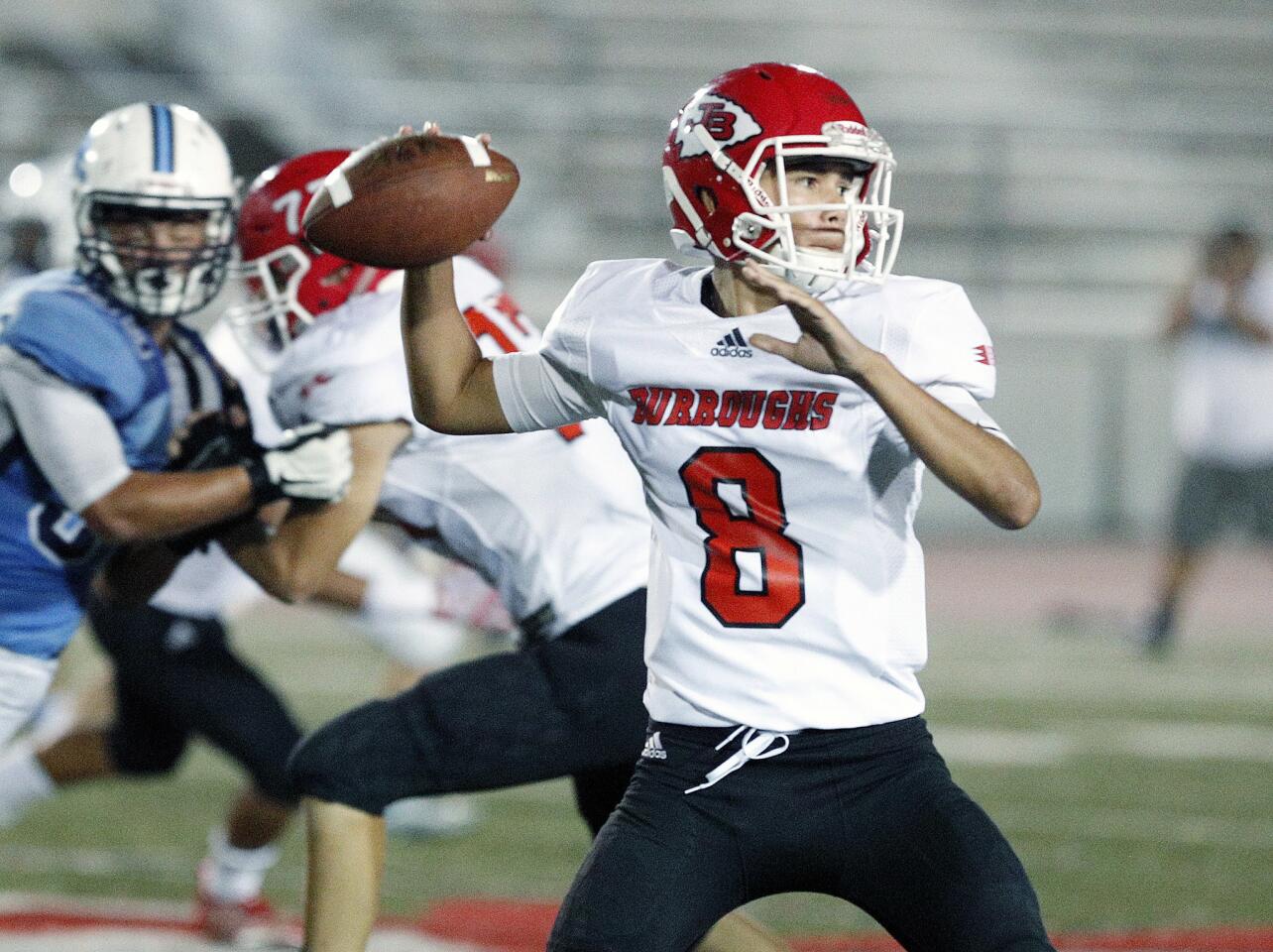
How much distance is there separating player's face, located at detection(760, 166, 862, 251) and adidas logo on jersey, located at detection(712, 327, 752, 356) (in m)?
0.14

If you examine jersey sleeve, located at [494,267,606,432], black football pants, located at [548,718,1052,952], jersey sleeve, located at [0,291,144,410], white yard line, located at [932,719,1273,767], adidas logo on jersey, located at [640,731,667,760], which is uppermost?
jersey sleeve, located at [494,267,606,432]

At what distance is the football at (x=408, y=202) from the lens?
2604 mm

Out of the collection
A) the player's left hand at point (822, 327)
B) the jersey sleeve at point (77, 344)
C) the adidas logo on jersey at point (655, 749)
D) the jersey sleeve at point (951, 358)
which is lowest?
the adidas logo on jersey at point (655, 749)

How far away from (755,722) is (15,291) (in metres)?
1.61

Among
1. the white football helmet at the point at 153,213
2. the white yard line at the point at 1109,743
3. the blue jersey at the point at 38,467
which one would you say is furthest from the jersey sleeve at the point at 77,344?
the white yard line at the point at 1109,743

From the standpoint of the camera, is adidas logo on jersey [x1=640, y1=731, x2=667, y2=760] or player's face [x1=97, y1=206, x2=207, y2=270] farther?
player's face [x1=97, y1=206, x2=207, y2=270]

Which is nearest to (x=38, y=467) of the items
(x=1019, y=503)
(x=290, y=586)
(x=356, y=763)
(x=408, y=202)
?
(x=290, y=586)

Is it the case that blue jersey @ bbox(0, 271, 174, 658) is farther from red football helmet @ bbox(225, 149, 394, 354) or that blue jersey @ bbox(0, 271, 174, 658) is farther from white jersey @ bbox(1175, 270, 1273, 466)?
white jersey @ bbox(1175, 270, 1273, 466)

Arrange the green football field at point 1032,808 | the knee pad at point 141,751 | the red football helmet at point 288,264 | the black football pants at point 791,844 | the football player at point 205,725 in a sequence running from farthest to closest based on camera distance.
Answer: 1. the green football field at point 1032,808
2. the knee pad at point 141,751
3. the football player at point 205,725
4. the red football helmet at point 288,264
5. the black football pants at point 791,844

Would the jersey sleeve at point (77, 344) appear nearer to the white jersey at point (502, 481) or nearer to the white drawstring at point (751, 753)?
the white jersey at point (502, 481)

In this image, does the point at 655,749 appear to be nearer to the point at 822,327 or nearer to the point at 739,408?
the point at 739,408

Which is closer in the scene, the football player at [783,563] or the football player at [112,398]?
the football player at [783,563]

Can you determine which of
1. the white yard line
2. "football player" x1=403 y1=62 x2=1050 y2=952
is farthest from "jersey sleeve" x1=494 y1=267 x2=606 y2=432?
the white yard line

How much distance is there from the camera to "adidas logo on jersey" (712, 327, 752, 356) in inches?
99.7
